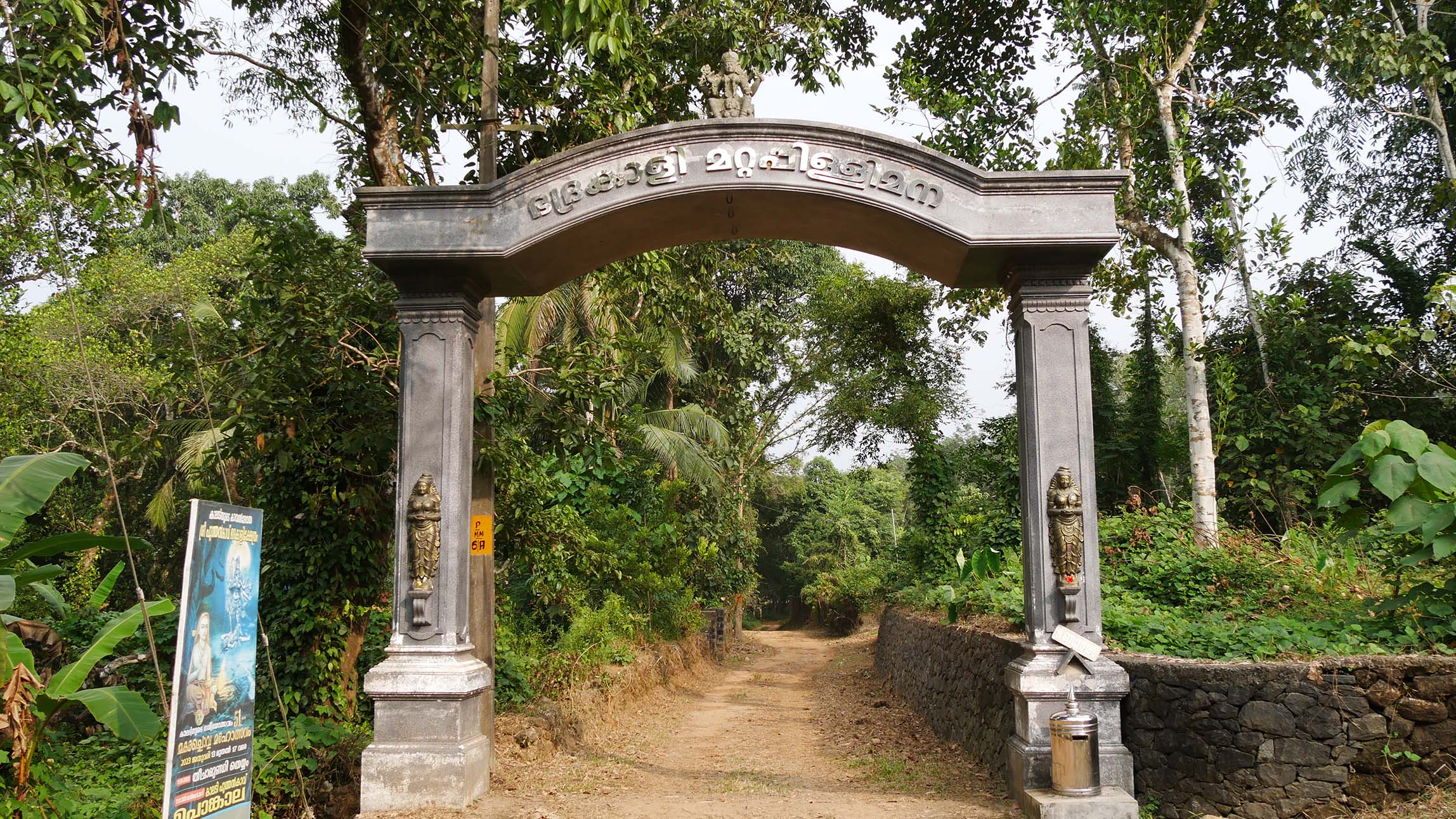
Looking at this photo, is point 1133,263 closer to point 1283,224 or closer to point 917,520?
point 1283,224

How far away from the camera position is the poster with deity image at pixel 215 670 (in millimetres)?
4637

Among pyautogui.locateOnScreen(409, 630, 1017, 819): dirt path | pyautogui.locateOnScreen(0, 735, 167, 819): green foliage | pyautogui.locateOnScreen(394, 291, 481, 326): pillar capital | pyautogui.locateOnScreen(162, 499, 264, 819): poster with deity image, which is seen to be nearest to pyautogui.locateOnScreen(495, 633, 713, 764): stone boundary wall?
pyautogui.locateOnScreen(409, 630, 1017, 819): dirt path

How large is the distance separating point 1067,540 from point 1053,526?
0.14 metres

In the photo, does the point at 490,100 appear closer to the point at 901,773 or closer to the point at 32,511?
the point at 32,511

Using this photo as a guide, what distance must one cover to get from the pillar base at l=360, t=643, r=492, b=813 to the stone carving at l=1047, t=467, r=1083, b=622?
4200 mm

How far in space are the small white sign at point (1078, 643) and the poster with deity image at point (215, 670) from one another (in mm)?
5004

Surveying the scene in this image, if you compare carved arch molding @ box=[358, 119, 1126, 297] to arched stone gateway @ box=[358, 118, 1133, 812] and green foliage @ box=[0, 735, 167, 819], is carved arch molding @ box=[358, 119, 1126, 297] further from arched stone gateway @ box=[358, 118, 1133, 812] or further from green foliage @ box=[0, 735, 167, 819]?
green foliage @ box=[0, 735, 167, 819]

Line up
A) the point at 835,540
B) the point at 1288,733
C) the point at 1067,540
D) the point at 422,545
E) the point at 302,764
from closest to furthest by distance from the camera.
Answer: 1. the point at 1288,733
2. the point at 1067,540
3. the point at 422,545
4. the point at 302,764
5. the point at 835,540

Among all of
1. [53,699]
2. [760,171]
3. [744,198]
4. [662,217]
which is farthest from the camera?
[662,217]

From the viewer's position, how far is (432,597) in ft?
22.5

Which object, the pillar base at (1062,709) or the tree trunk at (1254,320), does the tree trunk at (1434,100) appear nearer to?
the tree trunk at (1254,320)

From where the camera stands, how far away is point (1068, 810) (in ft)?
19.7

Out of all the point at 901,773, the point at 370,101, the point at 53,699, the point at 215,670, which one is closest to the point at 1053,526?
the point at 901,773

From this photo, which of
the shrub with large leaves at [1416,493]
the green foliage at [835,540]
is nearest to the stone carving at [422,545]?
the shrub with large leaves at [1416,493]
